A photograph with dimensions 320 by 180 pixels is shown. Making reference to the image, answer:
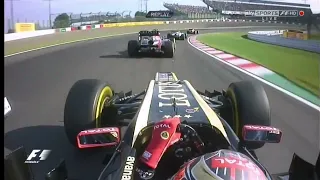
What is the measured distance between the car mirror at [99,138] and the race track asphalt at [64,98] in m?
0.59

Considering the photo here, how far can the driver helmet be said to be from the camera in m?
1.80

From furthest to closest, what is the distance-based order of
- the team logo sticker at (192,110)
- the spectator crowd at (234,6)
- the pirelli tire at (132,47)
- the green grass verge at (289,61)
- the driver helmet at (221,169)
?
the pirelli tire at (132,47) < the green grass verge at (289,61) < the spectator crowd at (234,6) < the team logo sticker at (192,110) < the driver helmet at (221,169)

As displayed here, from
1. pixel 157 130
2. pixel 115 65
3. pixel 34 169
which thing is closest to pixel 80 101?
pixel 34 169

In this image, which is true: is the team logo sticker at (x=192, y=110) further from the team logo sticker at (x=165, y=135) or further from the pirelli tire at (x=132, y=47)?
the pirelli tire at (x=132, y=47)

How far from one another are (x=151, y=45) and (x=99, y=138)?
927 cm

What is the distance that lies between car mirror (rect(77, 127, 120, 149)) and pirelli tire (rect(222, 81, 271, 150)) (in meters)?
1.29

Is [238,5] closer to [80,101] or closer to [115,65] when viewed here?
[80,101]

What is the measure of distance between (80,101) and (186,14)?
2221 mm

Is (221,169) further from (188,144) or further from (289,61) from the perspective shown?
(289,61)


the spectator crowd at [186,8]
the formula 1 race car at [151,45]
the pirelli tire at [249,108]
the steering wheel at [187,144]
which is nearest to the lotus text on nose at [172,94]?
the pirelli tire at [249,108]

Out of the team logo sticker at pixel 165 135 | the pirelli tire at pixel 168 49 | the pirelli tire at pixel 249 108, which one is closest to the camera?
the team logo sticker at pixel 165 135

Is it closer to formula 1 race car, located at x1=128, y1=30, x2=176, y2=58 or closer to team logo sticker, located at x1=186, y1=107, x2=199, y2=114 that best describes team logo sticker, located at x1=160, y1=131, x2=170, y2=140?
team logo sticker, located at x1=186, y1=107, x2=199, y2=114
